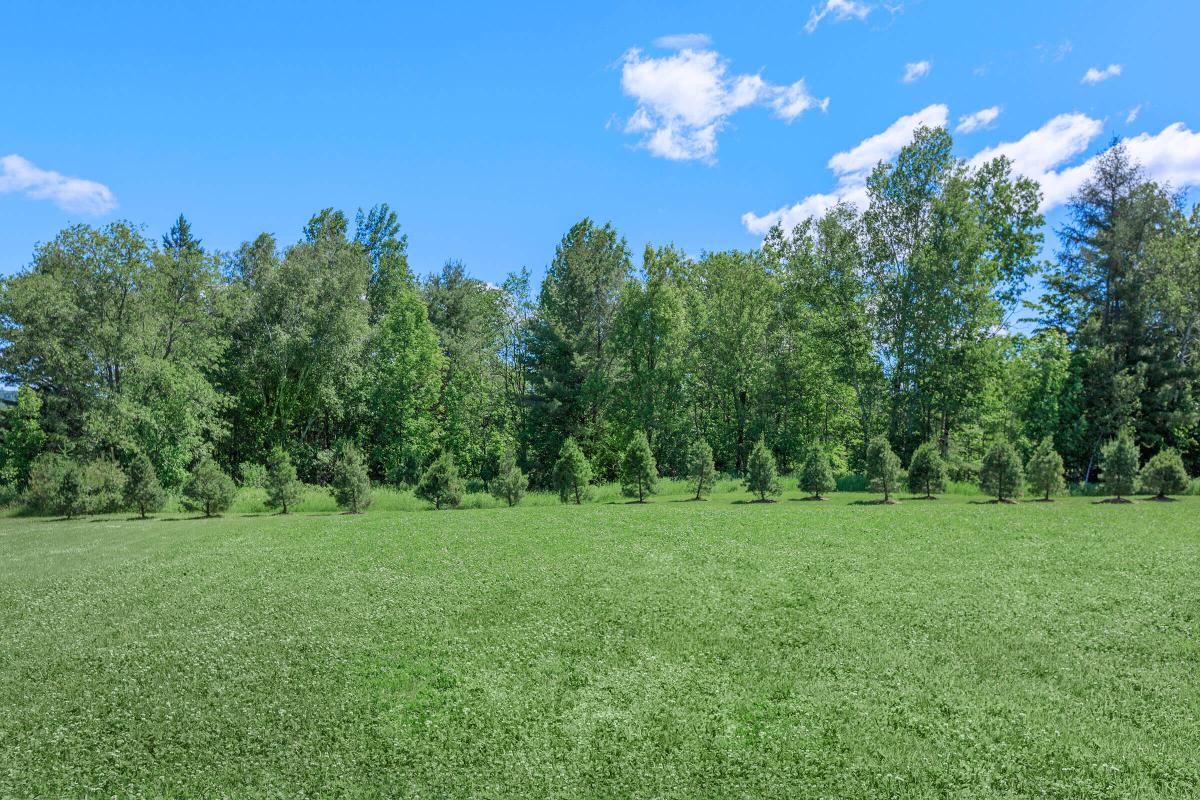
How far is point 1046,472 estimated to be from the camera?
18938 millimetres

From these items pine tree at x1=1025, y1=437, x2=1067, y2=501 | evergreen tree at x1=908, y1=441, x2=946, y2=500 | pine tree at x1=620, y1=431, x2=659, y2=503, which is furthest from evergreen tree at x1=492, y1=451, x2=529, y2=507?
pine tree at x1=1025, y1=437, x2=1067, y2=501

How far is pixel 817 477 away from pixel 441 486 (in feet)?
40.9

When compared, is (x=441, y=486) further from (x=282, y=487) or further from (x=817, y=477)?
(x=817, y=477)

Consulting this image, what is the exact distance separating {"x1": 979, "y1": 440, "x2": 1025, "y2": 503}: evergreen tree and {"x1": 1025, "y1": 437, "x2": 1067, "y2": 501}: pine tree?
14.8 inches

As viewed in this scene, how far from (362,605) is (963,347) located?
26.7 m

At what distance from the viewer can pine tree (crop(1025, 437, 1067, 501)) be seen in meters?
18.9

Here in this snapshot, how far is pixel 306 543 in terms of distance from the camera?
558 inches

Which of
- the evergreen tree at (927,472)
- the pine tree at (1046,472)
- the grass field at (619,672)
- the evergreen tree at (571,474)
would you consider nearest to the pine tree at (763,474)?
the evergreen tree at (927,472)

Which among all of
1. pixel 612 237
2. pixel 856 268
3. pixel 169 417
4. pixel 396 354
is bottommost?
pixel 169 417

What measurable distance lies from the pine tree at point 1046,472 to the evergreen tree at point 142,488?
27673 mm

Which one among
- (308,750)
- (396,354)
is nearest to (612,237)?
(396,354)

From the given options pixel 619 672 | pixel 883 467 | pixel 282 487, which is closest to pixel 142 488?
pixel 282 487

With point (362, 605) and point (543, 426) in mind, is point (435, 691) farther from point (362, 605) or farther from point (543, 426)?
point (543, 426)

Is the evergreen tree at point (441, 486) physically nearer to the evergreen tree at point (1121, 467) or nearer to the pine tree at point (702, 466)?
the pine tree at point (702, 466)
